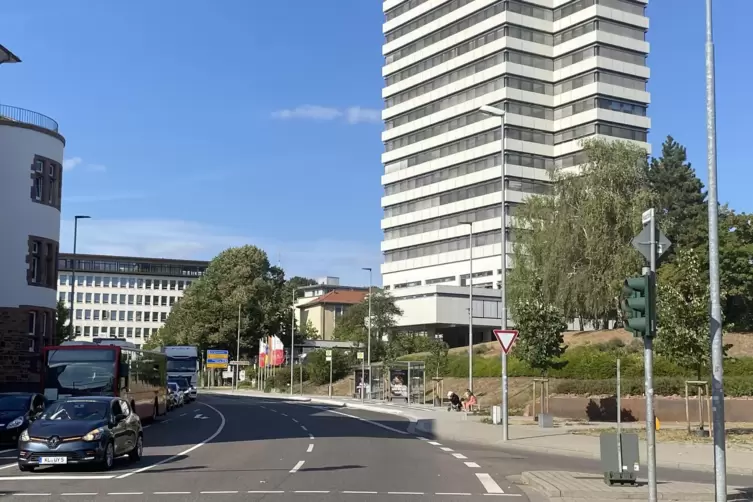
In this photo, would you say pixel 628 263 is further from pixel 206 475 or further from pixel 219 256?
pixel 219 256

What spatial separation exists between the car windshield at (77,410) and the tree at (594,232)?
40578mm

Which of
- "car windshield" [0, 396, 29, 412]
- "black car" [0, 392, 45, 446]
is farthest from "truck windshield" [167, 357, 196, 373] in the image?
"car windshield" [0, 396, 29, 412]

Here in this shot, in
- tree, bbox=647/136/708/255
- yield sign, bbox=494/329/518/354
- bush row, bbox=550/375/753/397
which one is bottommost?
bush row, bbox=550/375/753/397

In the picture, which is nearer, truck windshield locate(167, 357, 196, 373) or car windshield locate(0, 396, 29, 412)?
car windshield locate(0, 396, 29, 412)

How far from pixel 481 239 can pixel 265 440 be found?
250 feet

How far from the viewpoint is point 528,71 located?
101m

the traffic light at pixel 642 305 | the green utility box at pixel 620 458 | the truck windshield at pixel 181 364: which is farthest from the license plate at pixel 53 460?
the truck windshield at pixel 181 364

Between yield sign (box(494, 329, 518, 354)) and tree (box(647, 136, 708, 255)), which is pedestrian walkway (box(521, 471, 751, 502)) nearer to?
yield sign (box(494, 329, 518, 354))

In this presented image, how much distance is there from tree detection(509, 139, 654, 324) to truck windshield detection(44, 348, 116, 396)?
32.1 meters

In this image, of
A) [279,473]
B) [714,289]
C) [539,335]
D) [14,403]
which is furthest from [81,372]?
[714,289]

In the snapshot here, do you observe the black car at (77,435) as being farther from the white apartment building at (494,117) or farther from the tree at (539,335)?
the white apartment building at (494,117)

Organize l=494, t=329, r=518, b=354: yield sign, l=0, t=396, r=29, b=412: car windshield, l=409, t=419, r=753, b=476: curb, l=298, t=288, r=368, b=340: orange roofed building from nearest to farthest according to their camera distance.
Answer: l=409, t=419, r=753, b=476: curb, l=0, t=396, r=29, b=412: car windshield, l=494, t=329, r=518, b=354: yield sign, l=298, t=288, r=368, b=340: orange roofed building

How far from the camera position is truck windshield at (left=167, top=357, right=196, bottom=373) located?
64.3 meters

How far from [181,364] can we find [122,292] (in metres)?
105
